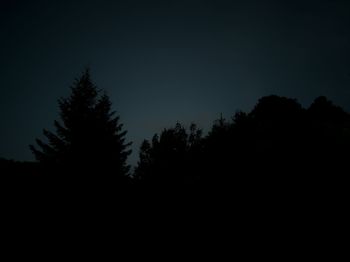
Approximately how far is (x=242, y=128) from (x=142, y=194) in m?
12.1

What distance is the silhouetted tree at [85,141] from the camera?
14.0 m

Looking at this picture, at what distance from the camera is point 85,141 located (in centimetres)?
1471

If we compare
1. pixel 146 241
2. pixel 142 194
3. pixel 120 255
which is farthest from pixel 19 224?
pixel 142 194

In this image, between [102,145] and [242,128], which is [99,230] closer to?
[102,145]

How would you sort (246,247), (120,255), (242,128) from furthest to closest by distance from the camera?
1. (242,128)
2. (120,255)
3. (246,247)

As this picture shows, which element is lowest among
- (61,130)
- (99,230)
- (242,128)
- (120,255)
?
(120,255)

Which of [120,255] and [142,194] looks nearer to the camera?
[120,255]

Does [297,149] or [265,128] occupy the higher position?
[265,128]

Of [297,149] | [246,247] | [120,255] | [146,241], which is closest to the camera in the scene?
[246,247]

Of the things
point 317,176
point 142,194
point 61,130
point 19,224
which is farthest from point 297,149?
point 61,130

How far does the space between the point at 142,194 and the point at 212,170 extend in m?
5.54

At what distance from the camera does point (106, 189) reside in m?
13.5

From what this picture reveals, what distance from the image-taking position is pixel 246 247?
23.5ft

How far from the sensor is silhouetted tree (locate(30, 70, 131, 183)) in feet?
45.8
